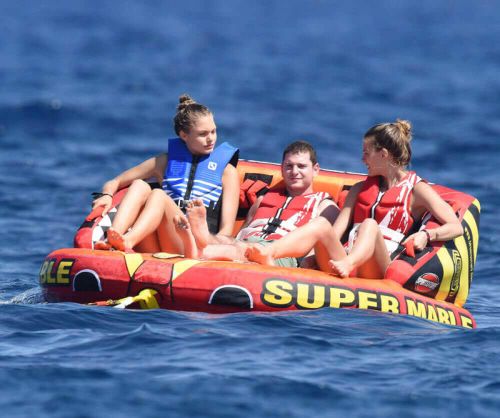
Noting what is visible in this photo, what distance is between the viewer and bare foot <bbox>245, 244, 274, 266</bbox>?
714 cm

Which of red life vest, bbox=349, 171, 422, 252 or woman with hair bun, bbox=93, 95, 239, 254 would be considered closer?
red life vest, bbox=349, 171, 422, 252

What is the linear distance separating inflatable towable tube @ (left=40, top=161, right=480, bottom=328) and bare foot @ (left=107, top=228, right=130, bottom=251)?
0.15m

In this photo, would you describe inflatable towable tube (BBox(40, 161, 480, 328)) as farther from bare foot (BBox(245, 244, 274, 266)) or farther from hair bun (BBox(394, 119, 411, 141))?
hair bun (BBox(394, 119, 411, 141))

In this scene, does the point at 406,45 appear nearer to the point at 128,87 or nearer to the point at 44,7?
the point at 128,87

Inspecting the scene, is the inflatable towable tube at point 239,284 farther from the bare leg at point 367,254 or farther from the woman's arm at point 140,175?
the woman's arm at point 140,175

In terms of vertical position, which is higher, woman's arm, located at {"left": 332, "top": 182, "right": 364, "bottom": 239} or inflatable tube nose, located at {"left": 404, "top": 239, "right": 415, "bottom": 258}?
woman's arm, located at {"left": 332, "top": 182, "right": 364, "bottom": 239}

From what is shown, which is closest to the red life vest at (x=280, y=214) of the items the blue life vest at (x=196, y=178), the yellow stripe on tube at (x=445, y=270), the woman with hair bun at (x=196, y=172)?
the woman with hair bun at (x=196, y=172)

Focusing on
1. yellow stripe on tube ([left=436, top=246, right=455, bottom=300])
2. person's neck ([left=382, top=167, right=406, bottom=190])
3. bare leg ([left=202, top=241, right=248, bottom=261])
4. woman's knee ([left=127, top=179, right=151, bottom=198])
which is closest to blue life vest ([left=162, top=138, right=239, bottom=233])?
woman's knee ([left=127, top=179, right=151, bottom=198])

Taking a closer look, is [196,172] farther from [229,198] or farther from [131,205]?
[131,205]

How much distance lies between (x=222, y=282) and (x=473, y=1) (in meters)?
40.8

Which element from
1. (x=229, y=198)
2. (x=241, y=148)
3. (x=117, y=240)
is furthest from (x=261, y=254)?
(x=241, y=148)

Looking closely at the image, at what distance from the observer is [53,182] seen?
45.5 ft

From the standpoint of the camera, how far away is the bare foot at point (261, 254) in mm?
7137

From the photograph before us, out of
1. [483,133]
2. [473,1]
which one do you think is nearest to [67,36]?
[483,133]
